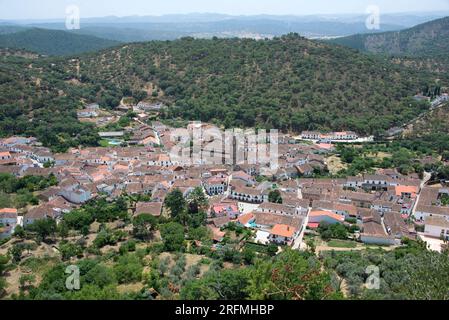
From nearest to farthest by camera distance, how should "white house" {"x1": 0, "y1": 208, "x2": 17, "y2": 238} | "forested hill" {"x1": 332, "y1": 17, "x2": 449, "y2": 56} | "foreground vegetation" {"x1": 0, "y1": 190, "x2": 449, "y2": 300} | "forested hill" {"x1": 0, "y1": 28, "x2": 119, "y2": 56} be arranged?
"foreground vegetation" {"x1": 0, "y1": 190, "x2": 449, "y2": 300}, "white house" {"x1": 0, "y1": 208, "x2": 17, "y2": 238}, "forested hill" {"x1": 332, "y1": 17, "x2": 449, "y2": 56}, "forested hill" {"x1": 0, "y1": 28, "x2": 119, "y2": 56}

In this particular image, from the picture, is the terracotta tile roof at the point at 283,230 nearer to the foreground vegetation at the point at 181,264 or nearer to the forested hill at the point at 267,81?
the foreground vegetation at the point at 181,264

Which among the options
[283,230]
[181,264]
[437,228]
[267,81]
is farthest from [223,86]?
[181,264]

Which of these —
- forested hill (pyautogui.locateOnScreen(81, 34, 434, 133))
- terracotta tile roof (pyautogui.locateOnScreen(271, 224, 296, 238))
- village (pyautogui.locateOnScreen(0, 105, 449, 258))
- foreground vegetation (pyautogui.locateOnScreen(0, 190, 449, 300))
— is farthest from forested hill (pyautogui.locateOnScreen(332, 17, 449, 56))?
foreground vegetation (pyautogui.locateOnScreen(0, 190, 449, 300))

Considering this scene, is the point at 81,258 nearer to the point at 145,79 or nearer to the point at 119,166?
the point at 119,166

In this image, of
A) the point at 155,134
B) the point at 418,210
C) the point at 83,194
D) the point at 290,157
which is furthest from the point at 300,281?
the point at 155,134

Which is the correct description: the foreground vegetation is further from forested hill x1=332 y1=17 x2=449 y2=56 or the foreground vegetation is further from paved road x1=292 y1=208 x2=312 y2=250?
forested hill x1=332 y1=17 x2=449 y2=56

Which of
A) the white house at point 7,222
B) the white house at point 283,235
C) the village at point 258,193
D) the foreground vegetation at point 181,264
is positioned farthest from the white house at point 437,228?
the white house at point 7,222
